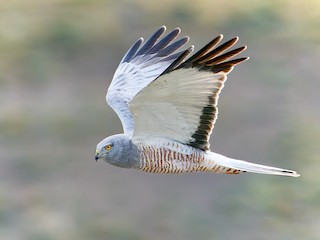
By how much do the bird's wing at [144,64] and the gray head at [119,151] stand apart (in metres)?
0.84

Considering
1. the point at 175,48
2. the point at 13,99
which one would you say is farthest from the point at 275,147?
the point at 175,48

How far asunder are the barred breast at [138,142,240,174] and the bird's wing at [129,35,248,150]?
0.24ft

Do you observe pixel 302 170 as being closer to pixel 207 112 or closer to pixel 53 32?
pixel 53 32

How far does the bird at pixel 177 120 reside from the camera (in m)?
8.30

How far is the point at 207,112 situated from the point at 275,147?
23.5 feet

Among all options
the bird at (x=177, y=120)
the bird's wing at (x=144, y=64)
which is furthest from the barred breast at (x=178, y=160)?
the bird's wing at (x=144, y=64)

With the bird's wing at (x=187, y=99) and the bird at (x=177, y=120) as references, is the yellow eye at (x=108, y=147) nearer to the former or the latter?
the bird at (x=177, y=120)

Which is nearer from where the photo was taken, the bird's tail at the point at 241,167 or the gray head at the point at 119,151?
the bird's tail at the point at 241,167

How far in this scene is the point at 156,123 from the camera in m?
8.87

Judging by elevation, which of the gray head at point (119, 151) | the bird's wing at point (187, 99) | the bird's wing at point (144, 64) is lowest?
the gray head at point (119, 151)

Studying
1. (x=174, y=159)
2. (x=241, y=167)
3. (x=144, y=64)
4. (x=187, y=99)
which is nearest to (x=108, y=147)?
(x=174, y=159)

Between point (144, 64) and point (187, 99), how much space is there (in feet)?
5.45

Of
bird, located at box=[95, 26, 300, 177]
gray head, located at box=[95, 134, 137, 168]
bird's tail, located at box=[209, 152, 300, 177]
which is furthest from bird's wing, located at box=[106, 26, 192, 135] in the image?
bird's tail, located at box=[209, 152, 300, 177]

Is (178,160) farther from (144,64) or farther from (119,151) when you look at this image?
(144,64)
